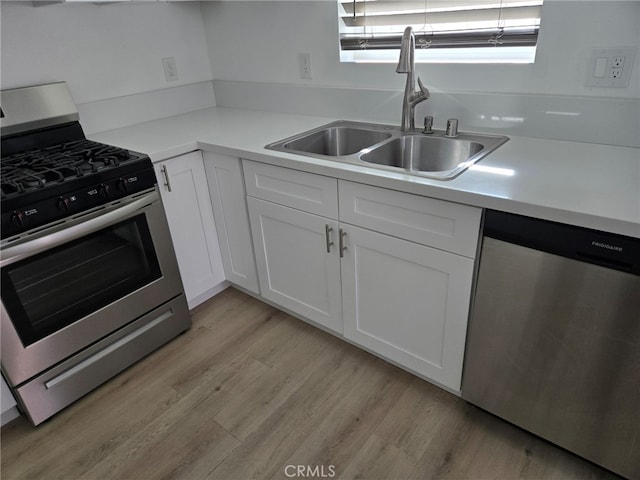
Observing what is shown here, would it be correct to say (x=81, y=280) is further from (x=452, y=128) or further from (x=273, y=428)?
(x=452, y=128)

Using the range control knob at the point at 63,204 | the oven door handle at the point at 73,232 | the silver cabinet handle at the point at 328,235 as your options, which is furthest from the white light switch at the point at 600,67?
the range control knob at the point at 63,204

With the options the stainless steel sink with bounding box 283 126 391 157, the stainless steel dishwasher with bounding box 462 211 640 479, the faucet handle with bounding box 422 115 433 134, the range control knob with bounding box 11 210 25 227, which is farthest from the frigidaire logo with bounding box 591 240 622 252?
the range control knob with bounding box 11 210 25 227

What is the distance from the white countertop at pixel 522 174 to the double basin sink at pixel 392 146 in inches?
2.6

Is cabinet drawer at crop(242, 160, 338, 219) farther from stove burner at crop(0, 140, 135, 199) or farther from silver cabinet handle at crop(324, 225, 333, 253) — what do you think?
stove burner at crop(0, 140, 135, 199)

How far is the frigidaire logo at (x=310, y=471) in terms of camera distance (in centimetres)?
140

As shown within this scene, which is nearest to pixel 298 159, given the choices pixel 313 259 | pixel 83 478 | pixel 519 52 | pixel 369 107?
pixel 313 259

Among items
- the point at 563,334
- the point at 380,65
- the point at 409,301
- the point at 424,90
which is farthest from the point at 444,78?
the point at 563,334

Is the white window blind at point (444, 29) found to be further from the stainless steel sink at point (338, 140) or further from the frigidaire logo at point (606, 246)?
the frigidaire logo at point (606, 246)

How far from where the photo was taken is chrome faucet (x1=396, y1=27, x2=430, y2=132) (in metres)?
1.60

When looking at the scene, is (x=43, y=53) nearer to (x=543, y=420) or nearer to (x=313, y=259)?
(x=313, y=259)

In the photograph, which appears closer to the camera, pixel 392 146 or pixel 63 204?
pixel 63 204

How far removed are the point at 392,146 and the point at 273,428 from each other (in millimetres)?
1190

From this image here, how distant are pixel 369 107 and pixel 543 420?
56.8 inches

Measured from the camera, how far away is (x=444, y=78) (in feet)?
5.73
